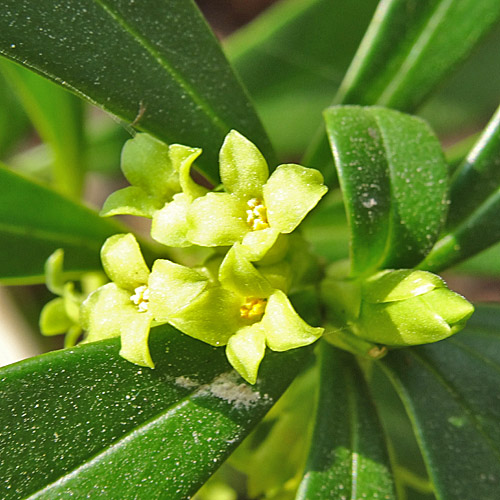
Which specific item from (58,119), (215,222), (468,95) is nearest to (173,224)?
(215,222)

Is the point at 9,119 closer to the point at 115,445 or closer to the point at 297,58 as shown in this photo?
the point at 297,58

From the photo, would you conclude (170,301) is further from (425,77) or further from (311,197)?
(425,77)

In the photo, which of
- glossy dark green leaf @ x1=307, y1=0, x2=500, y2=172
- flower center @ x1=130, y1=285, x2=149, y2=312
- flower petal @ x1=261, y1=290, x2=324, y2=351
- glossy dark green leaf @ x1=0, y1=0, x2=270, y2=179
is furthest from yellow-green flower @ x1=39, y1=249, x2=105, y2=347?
glossy dark green leaf @ x1=307, y1=0, x2=500, y2=172

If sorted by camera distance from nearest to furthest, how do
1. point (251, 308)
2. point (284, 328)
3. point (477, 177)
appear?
1. point (284, 328)
2. point (251, 308)
3. point (477, 177)

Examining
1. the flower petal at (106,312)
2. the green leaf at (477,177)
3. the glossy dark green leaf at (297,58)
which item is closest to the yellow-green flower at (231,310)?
the flower petal at (106,312)

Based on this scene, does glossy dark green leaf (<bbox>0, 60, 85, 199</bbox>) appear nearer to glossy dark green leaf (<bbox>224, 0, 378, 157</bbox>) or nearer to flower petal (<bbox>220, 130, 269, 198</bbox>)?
glossy dark green leaf (<bbox>224, 0, 378, 157</bbox>)

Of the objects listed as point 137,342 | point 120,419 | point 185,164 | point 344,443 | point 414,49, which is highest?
point 414,49

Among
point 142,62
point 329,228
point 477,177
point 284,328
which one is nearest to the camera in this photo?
point 284,328
